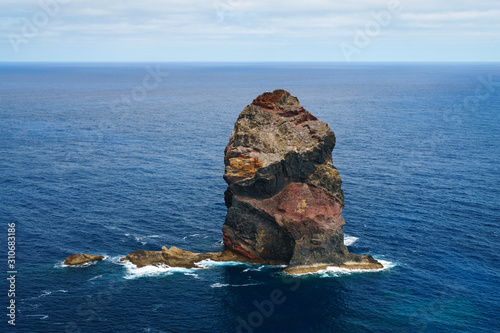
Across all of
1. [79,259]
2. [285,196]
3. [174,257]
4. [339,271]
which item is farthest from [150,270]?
[339,271]

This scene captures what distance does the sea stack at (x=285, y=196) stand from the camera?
92.9 meters

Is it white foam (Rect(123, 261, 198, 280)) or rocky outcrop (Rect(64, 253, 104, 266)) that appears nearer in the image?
white foam (Rect(123, 261, 198, 280))

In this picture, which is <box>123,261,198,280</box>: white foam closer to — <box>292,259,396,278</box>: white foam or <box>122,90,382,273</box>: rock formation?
<box>122,90,382,273</box>: rock formation

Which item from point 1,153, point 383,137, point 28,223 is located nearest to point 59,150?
point 1,153

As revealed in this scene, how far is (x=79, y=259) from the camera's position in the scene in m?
92.2

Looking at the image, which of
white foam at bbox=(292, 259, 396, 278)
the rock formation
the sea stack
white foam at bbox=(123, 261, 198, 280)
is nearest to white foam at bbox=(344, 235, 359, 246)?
the sea stack

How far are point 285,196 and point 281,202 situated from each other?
1.52 meters

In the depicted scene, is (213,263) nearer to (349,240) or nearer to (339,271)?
(339,271)

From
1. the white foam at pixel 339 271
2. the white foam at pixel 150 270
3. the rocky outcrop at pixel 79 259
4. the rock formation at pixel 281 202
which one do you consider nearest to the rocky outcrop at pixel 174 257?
the rock formation at pixel 281 202

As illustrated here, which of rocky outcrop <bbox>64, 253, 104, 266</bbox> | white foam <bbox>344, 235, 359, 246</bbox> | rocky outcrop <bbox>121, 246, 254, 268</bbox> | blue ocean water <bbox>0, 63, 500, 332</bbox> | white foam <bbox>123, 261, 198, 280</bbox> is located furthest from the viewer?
white foam <bbox>344, 235, 359, 246</bbox>

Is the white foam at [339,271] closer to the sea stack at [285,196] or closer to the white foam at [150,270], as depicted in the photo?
the sea stack at [285,196]

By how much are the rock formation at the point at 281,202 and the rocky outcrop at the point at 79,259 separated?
19.3ft

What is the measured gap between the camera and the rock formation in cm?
9288

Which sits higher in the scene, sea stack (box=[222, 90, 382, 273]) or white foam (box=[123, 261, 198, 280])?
sea stack (box=[222, 90, 382, 273])
